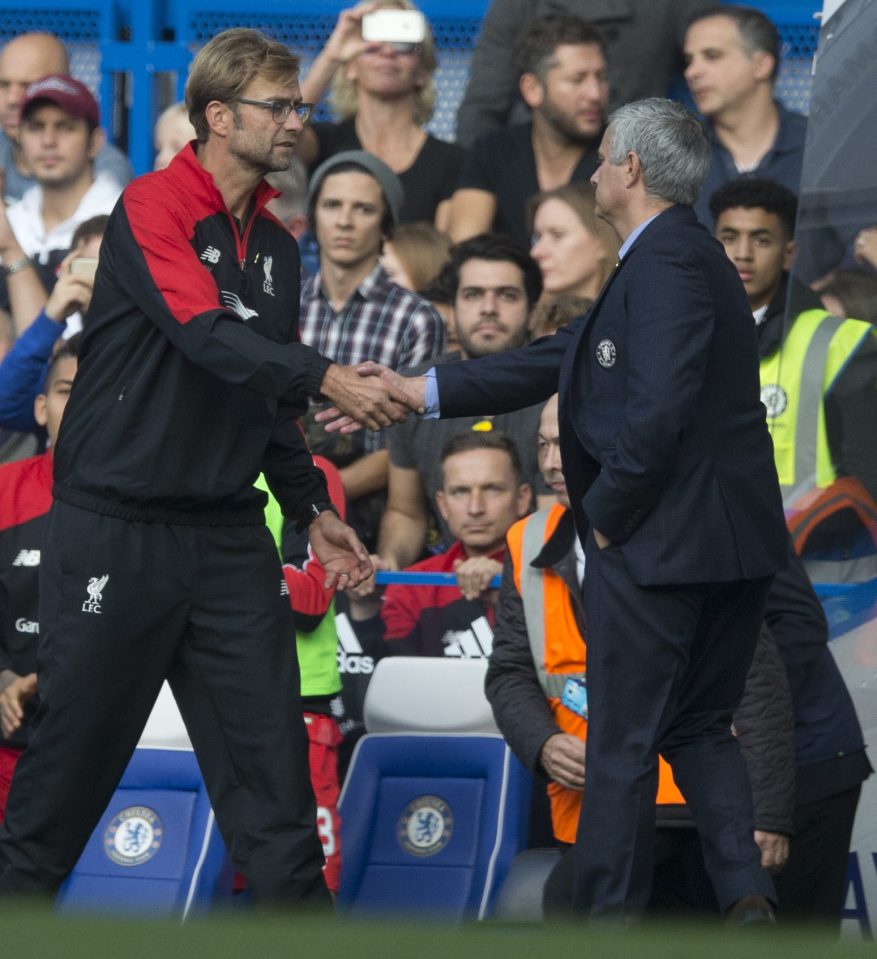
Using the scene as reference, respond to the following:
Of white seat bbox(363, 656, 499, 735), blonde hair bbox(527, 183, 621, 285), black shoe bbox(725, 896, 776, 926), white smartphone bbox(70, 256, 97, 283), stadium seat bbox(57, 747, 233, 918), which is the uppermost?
blonde hair bbox(527, 183, 621, 285)

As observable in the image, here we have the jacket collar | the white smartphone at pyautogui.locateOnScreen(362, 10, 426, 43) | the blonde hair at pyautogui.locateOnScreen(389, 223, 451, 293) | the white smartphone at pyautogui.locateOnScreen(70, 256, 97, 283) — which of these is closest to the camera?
the jacket collar

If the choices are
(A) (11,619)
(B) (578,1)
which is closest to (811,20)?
(B) (578,1)

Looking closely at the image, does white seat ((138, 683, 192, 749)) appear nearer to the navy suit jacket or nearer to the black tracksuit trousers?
the black tracksuit trousers

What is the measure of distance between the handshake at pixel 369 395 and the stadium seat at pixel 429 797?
1063mm

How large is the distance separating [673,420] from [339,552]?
110 centimetres

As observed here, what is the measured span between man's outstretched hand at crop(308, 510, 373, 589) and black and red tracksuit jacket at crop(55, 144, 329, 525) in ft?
0.88

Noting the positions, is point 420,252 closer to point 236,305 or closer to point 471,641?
point 471,641

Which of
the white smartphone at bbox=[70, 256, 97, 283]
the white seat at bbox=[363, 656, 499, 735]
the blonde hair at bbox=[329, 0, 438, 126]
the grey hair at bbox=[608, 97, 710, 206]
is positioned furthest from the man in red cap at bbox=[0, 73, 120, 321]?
the grey hair at bbox=[608, 97, 710, 206]

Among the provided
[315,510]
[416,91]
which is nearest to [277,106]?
[315,510]

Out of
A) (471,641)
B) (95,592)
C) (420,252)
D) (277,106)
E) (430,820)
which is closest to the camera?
(95,592)

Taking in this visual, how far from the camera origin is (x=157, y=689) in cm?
402

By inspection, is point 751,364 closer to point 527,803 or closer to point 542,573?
point 542,573

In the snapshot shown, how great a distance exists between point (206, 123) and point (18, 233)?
3.96 meters

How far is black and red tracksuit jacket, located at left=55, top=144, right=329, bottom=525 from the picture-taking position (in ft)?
A: 12.6
